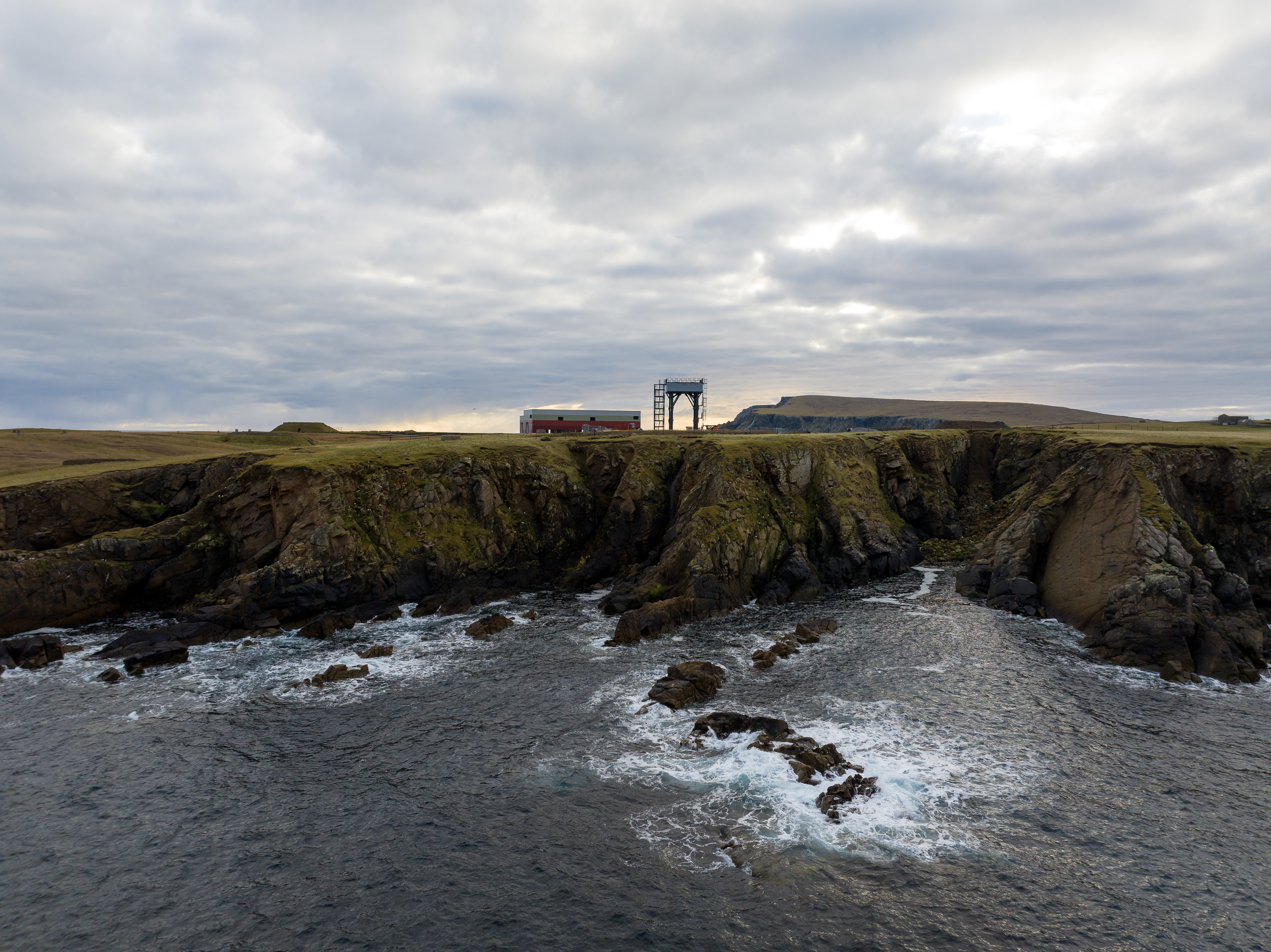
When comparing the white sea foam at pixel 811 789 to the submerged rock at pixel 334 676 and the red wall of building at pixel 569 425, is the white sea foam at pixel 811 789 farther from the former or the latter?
the red wall of building at pixel 569 425

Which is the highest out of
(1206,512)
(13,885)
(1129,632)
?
(1206,512)

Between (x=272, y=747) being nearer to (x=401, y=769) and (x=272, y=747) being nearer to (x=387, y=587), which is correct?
(x=401, y=769)

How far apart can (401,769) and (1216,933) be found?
33.0 meters

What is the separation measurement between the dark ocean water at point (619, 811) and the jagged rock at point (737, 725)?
0.88m

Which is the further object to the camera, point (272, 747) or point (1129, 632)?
point (1129, 632)

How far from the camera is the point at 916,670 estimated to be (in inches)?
1609

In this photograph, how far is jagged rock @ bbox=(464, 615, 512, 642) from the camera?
4959 centimetres

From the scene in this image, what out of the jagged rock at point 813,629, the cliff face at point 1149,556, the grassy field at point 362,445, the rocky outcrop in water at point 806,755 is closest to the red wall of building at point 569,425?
the grassy field at point 362,445

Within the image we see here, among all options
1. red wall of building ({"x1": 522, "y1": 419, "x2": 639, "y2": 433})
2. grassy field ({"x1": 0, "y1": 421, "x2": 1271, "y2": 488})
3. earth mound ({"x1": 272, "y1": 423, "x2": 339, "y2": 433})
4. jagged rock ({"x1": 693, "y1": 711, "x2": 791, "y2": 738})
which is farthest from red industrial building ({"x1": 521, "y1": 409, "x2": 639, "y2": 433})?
jagged rock ({"x1": 693, "y1": 711, "x2": 791, "y2": 738})

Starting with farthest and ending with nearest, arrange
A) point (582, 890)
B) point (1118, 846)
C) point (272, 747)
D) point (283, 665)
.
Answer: point (283, 665)
point (272, 747)
point (1118, 846)
point (582, 890)

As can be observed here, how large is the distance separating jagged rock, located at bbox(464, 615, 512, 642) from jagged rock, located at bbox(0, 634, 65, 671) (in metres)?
29.1

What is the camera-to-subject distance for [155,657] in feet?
141

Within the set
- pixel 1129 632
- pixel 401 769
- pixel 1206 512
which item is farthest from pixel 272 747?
pixel 1206 512

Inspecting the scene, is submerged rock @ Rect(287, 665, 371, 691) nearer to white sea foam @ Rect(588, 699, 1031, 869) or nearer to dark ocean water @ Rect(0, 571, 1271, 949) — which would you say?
dark ocean water @ Rect(0, 571, 1271, 949)
